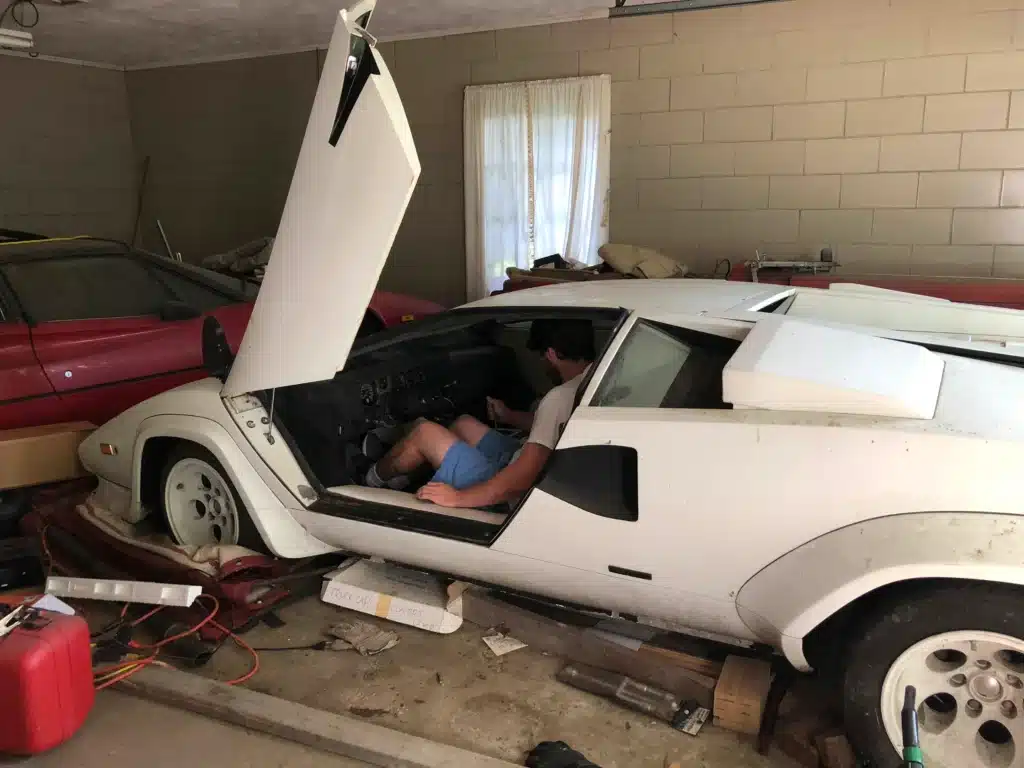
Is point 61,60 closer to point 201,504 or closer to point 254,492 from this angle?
point 201,504

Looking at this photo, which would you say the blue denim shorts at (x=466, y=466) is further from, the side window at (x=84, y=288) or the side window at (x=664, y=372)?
the side window at (x=84, y=288)

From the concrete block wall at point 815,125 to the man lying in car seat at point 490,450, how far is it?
11.1ft

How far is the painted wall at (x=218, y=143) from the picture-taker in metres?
7.62

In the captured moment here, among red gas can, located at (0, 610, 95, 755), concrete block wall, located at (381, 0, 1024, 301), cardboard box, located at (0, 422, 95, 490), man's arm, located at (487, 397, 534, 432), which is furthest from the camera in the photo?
concrete block wall, located at (381, 0, 1024, 301)

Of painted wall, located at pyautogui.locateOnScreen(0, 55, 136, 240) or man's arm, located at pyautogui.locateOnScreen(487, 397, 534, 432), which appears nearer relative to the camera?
man's arm, located at pyautogui.locateOnScreen(487, 397, 534, 432)

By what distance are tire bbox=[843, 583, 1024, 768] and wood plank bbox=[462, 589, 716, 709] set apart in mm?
518

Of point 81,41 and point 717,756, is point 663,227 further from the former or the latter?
point 81,41

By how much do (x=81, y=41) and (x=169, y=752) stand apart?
704 cm

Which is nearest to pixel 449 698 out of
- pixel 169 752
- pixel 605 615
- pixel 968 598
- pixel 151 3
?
pixel 605 615

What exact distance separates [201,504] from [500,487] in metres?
1.40

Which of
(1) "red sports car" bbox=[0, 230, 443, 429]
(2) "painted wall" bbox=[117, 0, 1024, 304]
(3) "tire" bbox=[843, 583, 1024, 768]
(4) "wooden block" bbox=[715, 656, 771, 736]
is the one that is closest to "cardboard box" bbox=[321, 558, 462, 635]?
(4) "wooden block" bbox=[715, 656, 771, 736]

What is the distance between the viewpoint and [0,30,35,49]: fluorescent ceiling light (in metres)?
5.68

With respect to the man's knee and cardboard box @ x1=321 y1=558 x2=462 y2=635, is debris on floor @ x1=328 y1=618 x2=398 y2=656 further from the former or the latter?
the man's knee

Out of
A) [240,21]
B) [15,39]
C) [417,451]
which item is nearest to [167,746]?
[417,451]
